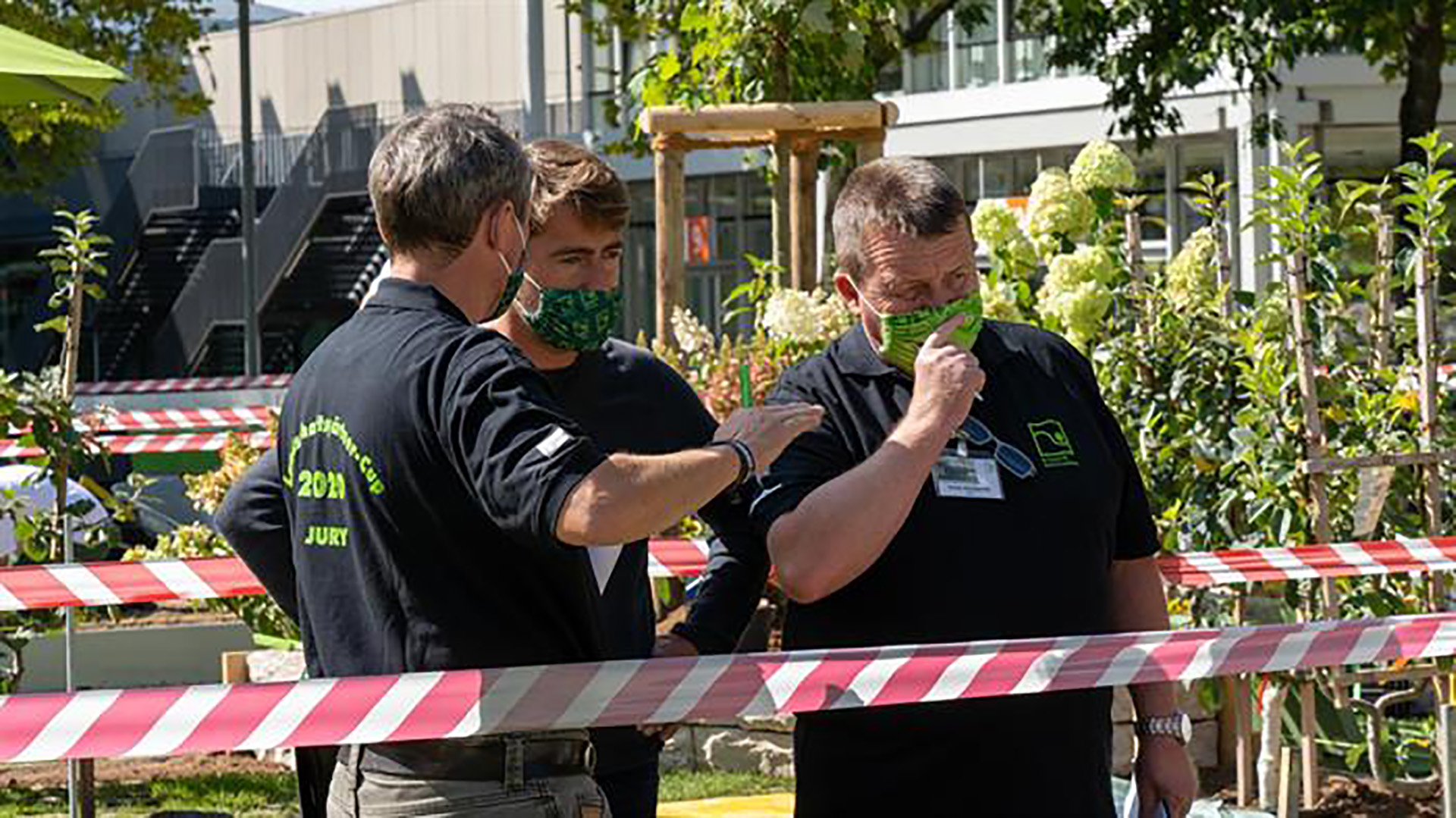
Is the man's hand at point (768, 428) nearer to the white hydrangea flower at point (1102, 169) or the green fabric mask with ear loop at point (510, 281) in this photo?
the green fabric mask with ear loop at point (510, 281)

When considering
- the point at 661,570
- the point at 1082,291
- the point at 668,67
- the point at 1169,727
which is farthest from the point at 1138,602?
the point at 668,67

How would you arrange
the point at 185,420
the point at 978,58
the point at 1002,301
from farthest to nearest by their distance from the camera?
the point at 978,58 → the point at 185,420 → the point at 1002,301

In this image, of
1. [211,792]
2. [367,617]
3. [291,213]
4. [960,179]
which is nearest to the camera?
[367,617]

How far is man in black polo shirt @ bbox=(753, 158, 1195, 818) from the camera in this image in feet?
11.9

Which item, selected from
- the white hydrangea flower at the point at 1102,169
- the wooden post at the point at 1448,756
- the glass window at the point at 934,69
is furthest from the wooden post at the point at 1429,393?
the glass window at the point at 934,69

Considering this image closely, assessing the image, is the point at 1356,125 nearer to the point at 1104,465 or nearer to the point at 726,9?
the point at 726,9

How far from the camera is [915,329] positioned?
3791 mm

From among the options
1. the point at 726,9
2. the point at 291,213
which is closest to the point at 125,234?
the point at 291,213

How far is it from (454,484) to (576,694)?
15.2 inches

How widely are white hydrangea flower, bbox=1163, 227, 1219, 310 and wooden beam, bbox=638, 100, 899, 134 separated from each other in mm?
4157

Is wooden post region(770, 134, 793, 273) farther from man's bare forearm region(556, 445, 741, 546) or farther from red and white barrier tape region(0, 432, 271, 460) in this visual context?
man's bare forearm region(556, 445, 741, 546)

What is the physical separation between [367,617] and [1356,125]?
1102 inches

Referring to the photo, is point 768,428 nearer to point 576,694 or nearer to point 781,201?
point 576,694

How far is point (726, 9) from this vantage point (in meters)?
13.2
